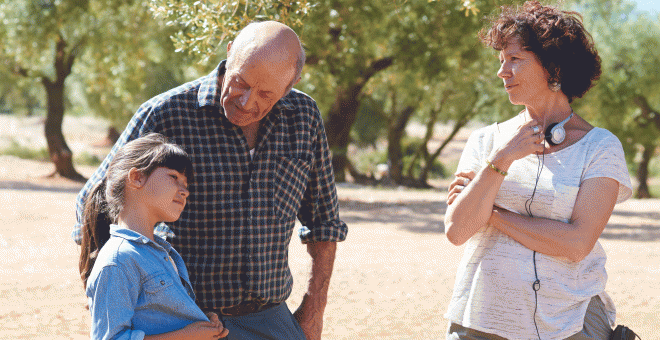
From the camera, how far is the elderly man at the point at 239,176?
6.77ft

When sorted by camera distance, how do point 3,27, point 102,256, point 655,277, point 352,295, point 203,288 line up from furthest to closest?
point 3,27 → point 655,277 → point 352,295 → point 203,288 → point 102,256

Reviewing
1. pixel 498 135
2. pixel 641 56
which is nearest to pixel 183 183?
pixel 498 135

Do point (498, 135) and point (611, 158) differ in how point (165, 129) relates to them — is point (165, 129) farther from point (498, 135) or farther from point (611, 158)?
point (611, 158)

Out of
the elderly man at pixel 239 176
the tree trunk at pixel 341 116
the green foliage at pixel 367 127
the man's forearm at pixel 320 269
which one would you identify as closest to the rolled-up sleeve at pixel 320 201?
the man's forearm at pixel 320 269

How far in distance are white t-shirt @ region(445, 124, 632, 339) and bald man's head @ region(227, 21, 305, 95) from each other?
0.77 metres

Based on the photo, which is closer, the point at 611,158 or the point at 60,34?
the point at 611,158

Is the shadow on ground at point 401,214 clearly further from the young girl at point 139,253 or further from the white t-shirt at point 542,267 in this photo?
the young girl at point 139,253

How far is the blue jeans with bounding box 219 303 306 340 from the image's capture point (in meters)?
2.11

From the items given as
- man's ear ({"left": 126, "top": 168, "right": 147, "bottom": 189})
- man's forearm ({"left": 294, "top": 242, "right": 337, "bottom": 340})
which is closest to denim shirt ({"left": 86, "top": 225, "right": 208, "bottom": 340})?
man's ear ({"left": 126, "top": 168, "right": 147, "bottom": 189})

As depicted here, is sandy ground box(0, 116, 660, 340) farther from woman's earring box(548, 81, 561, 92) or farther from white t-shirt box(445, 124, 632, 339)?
woman's earring box(548, 81, 561, 92)

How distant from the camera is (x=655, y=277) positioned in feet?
25.8

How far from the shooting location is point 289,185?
7.39 feet

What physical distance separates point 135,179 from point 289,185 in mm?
585

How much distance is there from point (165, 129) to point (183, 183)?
26cm
